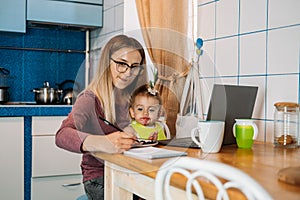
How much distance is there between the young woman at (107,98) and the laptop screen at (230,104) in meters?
0.27

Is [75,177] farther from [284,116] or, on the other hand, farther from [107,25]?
[284,116]

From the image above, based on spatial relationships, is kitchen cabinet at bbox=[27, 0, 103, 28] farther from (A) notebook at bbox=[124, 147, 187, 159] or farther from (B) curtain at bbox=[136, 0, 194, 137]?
(A) notebook at bbox=[124, 147, 187, 159]

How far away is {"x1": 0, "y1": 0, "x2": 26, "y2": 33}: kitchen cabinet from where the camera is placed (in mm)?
2703

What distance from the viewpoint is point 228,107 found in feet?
4.35

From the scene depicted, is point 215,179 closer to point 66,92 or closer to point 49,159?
point 49,159

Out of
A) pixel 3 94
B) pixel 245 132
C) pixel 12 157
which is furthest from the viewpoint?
pixel 3 94

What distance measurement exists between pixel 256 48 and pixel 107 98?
0.62 meters

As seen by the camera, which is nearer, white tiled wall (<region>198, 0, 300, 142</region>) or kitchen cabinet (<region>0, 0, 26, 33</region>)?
white tiled wall (<region>198, 0, 300, 142</region>)

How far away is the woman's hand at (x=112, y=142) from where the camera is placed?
44.0 inches

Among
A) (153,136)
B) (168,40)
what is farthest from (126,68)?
(168,40)

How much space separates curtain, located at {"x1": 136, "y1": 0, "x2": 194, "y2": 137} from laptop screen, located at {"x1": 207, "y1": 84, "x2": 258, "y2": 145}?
340 millimetres

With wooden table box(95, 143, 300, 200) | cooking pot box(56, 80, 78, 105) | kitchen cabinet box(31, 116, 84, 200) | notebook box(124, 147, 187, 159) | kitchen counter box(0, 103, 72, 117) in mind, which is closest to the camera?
Answer: wooden table box(95, 143, 300, 200)

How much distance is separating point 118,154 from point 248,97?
1.85 ft

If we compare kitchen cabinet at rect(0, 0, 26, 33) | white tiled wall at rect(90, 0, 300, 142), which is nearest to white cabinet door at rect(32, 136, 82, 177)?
kitchen cabinet at rect(0, 0, 26, 33)
